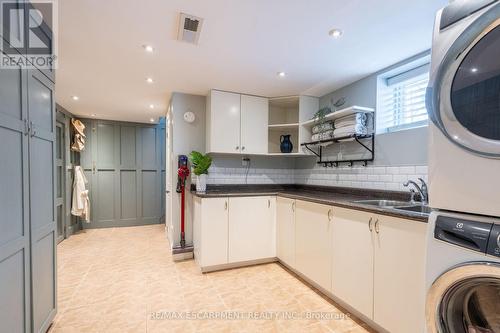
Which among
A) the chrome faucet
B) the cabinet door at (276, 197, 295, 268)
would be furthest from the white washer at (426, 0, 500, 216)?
the cabinet door at (276, 197, 295, 268)

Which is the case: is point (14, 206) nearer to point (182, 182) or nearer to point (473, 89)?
point (182, 182)

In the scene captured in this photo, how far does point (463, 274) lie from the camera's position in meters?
0.83

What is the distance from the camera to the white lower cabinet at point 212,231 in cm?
259

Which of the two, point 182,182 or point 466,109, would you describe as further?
point 182,182

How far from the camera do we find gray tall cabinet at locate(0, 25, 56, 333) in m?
1.18

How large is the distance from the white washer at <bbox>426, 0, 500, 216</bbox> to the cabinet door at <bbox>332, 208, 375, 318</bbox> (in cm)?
83

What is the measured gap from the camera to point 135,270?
2.72m

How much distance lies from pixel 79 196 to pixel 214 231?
307 cm

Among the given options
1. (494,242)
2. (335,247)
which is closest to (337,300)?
(335,247)

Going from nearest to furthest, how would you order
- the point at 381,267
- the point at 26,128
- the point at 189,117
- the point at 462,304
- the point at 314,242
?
the point at 462,304 → the point at 26,128 → the point at 381,267 → the point at 314,242 → the point at 189,117

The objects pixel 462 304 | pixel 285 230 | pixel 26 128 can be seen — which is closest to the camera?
pixel 462 304

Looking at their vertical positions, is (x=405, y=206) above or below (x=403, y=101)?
below

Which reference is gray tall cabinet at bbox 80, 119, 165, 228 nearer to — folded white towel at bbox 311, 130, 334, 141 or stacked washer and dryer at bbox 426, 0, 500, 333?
folded white towel at bbox 311, 130, 334, 141

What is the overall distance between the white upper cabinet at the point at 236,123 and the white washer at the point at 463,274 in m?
2.36
